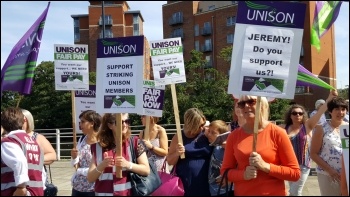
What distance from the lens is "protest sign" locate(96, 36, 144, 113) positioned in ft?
17.6

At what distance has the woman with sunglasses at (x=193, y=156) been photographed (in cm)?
608

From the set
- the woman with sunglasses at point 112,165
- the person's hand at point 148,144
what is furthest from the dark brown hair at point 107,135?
the person's hand at point 148,144

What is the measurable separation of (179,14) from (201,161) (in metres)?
71.1

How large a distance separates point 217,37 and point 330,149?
65501mm

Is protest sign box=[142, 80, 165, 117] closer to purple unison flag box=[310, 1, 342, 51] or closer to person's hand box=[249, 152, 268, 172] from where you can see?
purple unison flag box=[310, 1, 342, 51]

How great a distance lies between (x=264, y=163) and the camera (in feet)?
14.3

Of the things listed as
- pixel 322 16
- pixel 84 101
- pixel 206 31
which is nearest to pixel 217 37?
pixel 206 31

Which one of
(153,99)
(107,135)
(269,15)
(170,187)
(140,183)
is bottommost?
(170,187)

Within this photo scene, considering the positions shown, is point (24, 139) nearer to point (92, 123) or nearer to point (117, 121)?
point (117, 121)

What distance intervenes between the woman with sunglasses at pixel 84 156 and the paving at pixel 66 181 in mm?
3640

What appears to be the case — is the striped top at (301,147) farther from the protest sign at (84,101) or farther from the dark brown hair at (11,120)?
the dark brown hair at (11,120)

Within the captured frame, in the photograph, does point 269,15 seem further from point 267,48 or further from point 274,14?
point 267,48

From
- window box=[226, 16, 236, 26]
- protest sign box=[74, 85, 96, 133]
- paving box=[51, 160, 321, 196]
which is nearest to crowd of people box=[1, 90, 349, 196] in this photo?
protest sign box=[74, 85, 96, 133]

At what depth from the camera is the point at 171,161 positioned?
6324 millimetres
